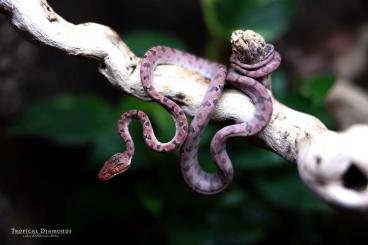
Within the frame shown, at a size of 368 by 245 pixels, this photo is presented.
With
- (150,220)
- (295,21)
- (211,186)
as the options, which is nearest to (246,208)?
(150,220)

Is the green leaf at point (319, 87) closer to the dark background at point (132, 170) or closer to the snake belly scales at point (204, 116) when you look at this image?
the dark background at point (132, 170)

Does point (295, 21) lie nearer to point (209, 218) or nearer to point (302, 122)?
point (209, 218)

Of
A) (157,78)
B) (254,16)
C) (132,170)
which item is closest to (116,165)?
(157,78)

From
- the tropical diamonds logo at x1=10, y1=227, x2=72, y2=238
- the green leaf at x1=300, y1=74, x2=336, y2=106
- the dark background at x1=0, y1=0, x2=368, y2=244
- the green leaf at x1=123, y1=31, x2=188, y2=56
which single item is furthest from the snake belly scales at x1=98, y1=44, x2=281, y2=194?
the tropical diamonds logo at x1=10, y1=227, x2=72, y2=238

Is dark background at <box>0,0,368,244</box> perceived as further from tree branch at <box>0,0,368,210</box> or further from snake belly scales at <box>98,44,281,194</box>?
tree branch at <box>0,0,368,210</box>

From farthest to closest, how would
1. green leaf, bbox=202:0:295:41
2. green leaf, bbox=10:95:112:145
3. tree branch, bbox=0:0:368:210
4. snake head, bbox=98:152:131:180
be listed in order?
green leaf, bbox=202:0:295:41 → green leaf, bbox=10:95:112:145 → snake head, bbox=98:152:131:180 → tree branch, bbox=0:0:368:210

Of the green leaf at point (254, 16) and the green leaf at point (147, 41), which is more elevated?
the green leaf at point (254, 16)

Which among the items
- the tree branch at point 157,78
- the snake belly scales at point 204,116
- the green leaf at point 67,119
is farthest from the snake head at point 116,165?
the green leaf at point 67,119
